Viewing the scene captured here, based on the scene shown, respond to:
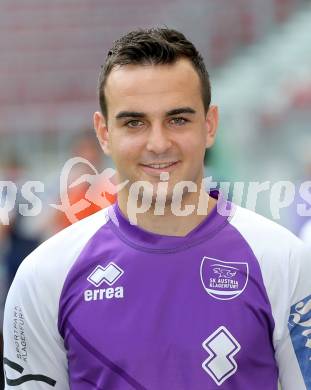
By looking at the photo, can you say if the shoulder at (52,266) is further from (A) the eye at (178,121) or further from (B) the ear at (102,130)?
(A) the eye at (178,121)

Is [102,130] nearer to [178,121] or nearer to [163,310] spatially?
[178,121]

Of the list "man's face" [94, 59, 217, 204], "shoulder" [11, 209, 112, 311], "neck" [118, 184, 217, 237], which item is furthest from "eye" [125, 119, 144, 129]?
"shoulder" [11, 209, 112, 311]

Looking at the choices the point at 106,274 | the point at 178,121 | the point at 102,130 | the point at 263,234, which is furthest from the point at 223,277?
the point at 102,130

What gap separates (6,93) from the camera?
11.3 meters

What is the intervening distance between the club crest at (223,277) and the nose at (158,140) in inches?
13.3

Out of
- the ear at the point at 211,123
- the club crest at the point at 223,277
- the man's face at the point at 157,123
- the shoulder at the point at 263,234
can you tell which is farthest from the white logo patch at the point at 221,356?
the ear at the point at 211,123

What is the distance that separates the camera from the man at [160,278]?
96.7 inches

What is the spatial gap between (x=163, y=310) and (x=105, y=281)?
178mm

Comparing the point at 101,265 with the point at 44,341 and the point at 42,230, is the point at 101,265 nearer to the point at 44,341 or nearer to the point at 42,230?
the point at 44,341

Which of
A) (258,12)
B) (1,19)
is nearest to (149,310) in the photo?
(258,12)

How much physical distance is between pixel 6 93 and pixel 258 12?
3101mm

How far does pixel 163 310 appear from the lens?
2.50 metres

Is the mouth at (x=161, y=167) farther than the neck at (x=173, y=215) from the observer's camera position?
No

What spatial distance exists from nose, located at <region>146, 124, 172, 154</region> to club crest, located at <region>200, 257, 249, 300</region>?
339mm
